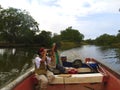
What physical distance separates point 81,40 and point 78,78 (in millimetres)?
175029

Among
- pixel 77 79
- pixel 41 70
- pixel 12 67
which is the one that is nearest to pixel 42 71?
pixel 41 70

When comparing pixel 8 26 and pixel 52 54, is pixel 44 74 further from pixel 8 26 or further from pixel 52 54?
pixel 8 26

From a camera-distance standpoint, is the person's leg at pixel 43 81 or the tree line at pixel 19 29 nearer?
the person's leg at pixel 43 81

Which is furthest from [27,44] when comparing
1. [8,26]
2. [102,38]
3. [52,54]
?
[102,38]

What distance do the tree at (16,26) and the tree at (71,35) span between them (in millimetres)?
62591

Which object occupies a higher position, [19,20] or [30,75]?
[19,20]

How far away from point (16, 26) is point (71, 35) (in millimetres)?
73587

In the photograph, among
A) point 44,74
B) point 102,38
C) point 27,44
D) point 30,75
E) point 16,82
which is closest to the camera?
point 16,82

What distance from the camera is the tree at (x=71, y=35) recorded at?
171 m

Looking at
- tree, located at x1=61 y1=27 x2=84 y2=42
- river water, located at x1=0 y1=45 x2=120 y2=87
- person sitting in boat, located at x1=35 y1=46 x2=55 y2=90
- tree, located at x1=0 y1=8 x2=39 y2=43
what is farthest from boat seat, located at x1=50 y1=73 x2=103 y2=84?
tree, located at x1=61 y1=27 x2=84 y2=42

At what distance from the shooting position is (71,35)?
172875 millimetres

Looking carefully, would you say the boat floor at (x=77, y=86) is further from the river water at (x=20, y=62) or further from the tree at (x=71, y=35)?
the tree at (x=71, y=35)

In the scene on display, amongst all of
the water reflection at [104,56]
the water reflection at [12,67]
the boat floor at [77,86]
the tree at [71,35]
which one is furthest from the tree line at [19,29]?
the boat floor at [77,86]

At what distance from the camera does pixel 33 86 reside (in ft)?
38.5
